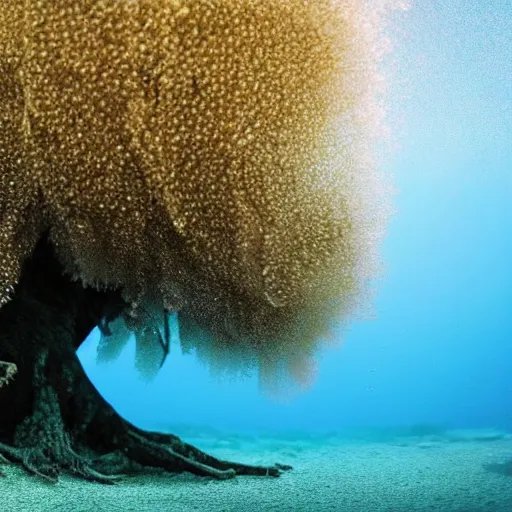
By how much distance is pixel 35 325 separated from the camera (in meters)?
2.21

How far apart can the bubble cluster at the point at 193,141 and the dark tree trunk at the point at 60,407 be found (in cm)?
49

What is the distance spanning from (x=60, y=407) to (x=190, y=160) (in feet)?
3.86

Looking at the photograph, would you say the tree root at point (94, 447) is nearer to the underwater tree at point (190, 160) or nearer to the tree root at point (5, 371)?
the underwater tree at point (190, 160)

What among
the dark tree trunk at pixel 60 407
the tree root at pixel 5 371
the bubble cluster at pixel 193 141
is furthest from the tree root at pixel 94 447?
the bubble cluster at pixel 193 141

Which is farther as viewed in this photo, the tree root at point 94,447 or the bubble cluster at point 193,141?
the tree root at point 94,447

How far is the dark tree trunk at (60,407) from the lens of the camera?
2018mm

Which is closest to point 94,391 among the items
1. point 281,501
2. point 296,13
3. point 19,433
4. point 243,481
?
point 19,433

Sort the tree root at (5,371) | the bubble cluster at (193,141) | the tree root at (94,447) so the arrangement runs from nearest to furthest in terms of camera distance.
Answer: the bubble cluster at (193,141)
the tree root at (5,371)
the tree root at (94,447)

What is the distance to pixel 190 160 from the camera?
5.00 feet

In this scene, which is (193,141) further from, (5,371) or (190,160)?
(5,371)

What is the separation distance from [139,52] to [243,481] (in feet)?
5.28

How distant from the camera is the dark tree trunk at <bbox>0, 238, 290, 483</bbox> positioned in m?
2.02

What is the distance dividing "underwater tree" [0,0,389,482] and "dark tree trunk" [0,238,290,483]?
0.01 metres

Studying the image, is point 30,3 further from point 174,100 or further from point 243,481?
point 243,481
